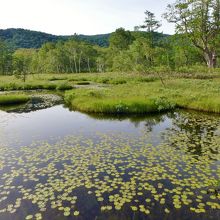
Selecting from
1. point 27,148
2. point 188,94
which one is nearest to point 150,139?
point 27,148

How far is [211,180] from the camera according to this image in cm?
967

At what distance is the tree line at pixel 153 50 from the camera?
44812mm

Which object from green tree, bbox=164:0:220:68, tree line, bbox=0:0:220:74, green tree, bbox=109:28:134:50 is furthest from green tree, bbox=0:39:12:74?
green tree, bbox=164:0:220:68

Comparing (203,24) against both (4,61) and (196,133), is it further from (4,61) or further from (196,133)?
(4,61)

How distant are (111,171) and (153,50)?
5390cm

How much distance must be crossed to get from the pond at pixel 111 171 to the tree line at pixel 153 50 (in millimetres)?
31306

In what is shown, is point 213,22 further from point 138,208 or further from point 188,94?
point 138,208

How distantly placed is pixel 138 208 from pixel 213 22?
43.7 metres

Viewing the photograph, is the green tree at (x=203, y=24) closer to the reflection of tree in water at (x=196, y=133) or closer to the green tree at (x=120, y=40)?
the reflection of tree in water at (x=196, y=133)

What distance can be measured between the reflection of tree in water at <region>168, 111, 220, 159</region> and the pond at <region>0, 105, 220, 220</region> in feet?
0.16

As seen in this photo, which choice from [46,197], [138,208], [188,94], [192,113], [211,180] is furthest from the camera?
[188,94]

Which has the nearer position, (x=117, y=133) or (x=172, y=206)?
(x=172, y=206)

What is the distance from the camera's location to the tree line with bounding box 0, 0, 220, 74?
4481cm

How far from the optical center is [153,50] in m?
61.1
